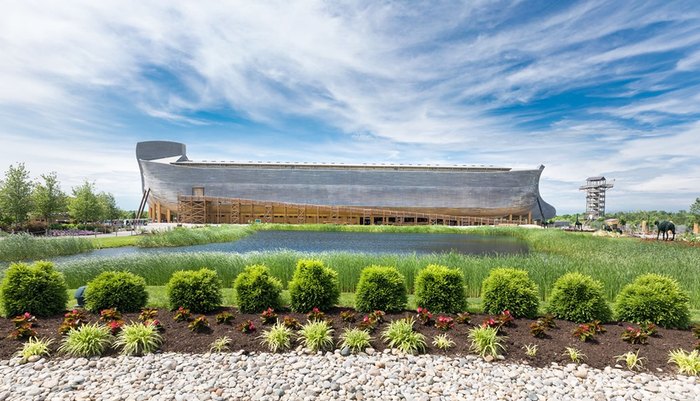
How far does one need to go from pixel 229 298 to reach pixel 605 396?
6.62 metres

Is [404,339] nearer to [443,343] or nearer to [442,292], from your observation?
[443,343]

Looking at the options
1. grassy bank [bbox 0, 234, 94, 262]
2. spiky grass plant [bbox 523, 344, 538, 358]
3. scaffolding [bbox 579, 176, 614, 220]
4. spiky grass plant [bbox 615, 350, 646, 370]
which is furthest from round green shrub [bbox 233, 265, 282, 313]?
scaffolding [bbox 579, 176, 614, 220]

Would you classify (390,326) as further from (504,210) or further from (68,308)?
(504,210)

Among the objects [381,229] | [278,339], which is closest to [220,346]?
[278,339]

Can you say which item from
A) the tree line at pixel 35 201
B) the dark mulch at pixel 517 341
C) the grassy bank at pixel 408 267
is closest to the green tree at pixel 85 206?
the tree line at pixel 35 201

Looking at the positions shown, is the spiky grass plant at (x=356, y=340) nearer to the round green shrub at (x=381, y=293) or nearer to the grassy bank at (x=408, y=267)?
the round green shrub at (x=381, y=293)

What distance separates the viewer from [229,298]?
25.4ft

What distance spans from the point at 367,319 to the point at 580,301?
3.60 m

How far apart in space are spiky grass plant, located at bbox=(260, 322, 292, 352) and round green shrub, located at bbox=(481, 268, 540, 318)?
351cm

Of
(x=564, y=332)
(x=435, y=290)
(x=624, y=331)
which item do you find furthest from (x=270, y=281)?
(x=624, y=331)

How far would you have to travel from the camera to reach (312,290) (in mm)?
6215

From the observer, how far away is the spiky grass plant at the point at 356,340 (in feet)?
15.9

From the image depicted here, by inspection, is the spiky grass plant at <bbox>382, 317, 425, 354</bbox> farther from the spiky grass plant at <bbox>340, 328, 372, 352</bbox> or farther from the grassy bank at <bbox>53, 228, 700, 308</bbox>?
the grassy bank at <bbox>53, 228, 700, 308</bbox>

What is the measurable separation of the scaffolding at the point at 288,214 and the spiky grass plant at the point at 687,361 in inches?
1900
